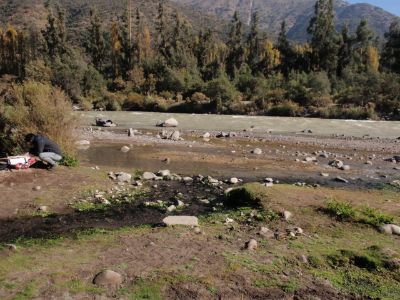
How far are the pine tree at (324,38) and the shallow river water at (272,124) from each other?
3097cm

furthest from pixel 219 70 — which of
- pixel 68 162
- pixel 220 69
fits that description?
pixel 68 162

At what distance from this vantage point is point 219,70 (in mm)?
73688

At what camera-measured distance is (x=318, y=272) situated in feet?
25.2

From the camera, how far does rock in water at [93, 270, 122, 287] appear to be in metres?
6.98

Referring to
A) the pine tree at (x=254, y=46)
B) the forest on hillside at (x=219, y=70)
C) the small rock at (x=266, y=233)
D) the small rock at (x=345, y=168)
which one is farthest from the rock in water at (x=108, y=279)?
the pine tree at (x=254, y=46)

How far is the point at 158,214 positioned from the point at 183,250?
3.12 metres

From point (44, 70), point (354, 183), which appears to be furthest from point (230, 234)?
point (44, 70)

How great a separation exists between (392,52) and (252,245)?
76.0m

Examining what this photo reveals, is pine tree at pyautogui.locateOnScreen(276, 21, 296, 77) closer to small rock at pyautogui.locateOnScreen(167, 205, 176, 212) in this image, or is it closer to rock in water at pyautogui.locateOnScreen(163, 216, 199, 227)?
small rock at pyautogui.locateOnScreen(167, 205, 176, 212)

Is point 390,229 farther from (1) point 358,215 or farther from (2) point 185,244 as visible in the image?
(2) point 185,244

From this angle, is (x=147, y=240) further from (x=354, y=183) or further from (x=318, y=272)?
(x=354, y=183)

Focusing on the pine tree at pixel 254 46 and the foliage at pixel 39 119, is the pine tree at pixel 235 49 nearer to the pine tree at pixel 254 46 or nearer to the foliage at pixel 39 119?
the pine tree at pixel 254 46

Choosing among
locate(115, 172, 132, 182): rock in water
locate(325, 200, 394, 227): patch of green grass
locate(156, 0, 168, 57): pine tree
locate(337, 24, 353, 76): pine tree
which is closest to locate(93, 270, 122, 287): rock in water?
locate(325, 200, 394, 227): patch of green grass

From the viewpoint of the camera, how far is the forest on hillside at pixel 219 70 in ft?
182
